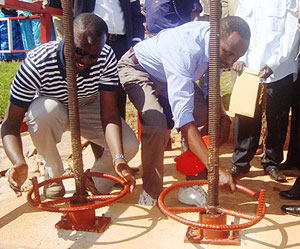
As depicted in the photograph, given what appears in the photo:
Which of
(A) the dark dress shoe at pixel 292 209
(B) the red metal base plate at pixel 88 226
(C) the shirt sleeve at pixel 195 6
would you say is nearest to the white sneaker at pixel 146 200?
(B) the red metal base plate at pixel 88 226

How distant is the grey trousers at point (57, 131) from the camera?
2879 mm

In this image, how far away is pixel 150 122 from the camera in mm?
2768

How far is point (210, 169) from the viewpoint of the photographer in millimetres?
2111

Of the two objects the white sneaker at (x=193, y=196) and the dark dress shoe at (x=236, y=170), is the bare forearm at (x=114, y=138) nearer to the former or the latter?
the white sneaker at (x=193, y=196)

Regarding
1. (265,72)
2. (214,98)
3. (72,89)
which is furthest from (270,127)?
(72,89)

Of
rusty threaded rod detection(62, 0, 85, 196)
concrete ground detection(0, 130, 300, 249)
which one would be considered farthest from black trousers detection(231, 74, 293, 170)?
rusty threaded rod detection(62, 0, 85, 196)

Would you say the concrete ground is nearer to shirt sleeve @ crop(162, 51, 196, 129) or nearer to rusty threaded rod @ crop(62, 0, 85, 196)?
rusty threaded rod @ crop(62, 0, 85, 196)

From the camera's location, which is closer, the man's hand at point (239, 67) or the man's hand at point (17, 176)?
the man's hand at point (17, 176)

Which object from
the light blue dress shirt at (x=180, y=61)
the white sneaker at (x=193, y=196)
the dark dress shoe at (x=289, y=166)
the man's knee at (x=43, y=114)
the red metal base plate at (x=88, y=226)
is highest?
the light blue dress shirt at (x=180, y=61)

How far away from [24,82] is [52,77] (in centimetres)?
19

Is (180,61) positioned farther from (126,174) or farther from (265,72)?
(265,72)

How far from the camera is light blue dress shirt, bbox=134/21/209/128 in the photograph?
2.44m

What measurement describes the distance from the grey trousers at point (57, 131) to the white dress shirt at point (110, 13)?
0.84 metres

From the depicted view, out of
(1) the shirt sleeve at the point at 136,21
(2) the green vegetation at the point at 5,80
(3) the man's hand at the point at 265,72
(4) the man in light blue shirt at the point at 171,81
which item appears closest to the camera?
(4) the man in light blue shirt at the point at 171,81
